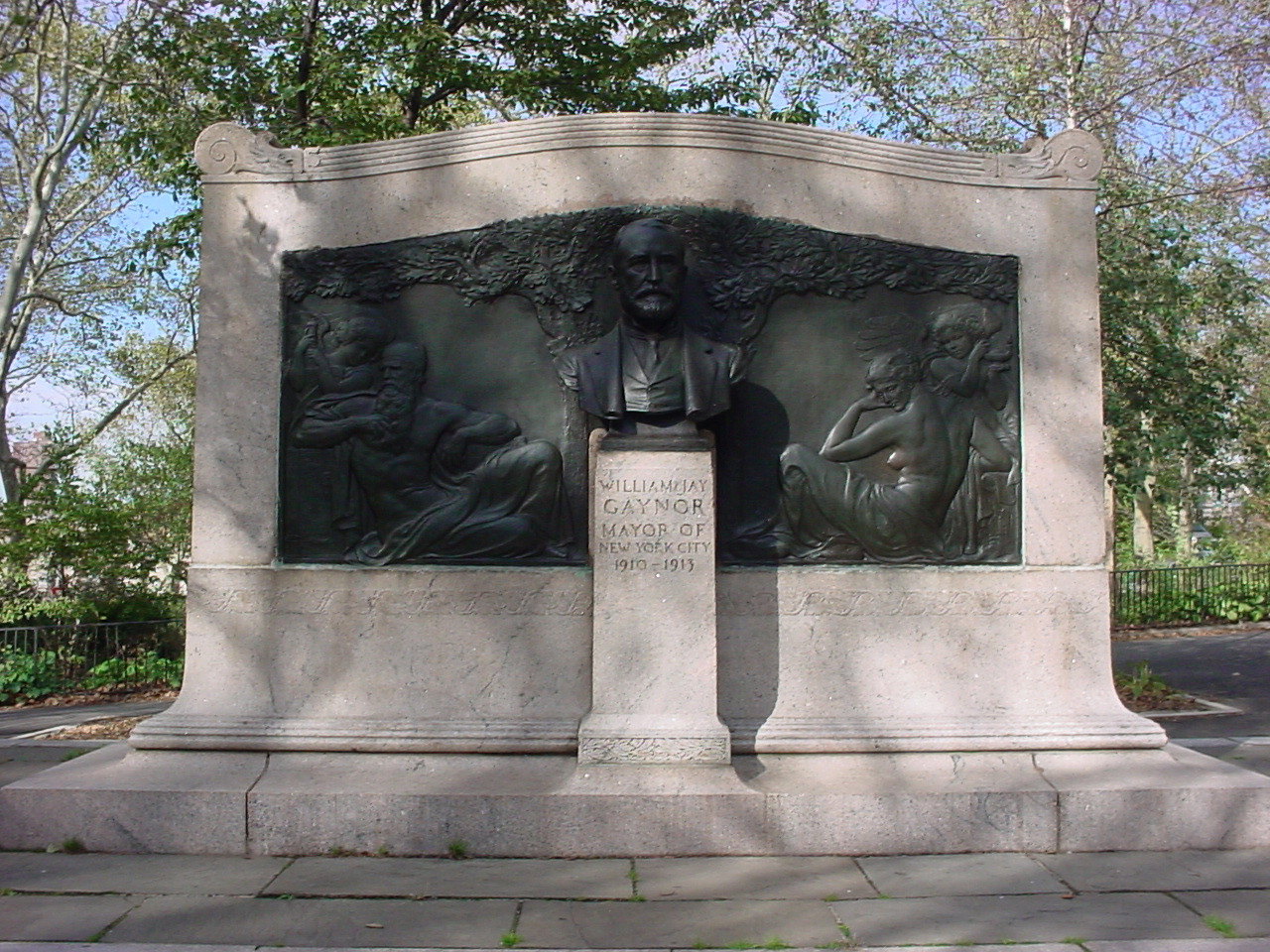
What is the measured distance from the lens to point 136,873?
6.73 meters

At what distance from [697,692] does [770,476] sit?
1568mm

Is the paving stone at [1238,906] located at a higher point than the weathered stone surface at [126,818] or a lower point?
lower

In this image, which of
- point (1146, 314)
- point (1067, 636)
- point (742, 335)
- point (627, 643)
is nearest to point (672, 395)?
point (742, 335)

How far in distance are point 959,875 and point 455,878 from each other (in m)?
2.83

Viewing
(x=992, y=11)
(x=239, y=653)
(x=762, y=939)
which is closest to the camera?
(x=762, y=939)

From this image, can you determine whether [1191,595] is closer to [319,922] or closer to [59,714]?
[59,714]

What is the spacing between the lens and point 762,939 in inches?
222

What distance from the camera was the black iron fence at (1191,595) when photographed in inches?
934

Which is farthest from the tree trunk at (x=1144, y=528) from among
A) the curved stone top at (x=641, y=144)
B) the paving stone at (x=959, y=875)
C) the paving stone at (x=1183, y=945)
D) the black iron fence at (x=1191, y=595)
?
the paving stone at (x=1183, y=945)

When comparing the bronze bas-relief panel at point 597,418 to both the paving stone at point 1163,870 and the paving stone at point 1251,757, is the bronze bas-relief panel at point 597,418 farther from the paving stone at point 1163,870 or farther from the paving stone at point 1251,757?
the paving stone at point 1251,757

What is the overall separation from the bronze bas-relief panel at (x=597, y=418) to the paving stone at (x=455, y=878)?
2.00 m

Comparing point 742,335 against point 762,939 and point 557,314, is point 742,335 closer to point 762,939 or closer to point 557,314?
point 557,314

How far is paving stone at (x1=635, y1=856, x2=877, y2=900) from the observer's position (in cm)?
636

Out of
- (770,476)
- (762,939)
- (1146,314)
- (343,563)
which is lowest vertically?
(762,939)
